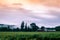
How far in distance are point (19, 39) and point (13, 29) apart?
7.18ft

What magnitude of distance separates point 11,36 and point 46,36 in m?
1.15

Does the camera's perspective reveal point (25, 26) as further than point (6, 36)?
Yes

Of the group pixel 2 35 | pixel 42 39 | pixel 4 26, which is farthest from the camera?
pixel 4 26

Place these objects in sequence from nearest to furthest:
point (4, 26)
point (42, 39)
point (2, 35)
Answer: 1. point (42, 39)
2. point (2, 35)
3. point (4, 26)

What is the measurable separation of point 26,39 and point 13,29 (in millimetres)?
2301

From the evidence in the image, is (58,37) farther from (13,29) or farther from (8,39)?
(13,29)

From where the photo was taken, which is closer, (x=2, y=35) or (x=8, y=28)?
(x=2, y=35)

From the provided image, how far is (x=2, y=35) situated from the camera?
27.3 ft

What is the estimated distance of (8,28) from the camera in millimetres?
9977

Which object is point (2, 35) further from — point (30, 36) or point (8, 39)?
point (30, 36)

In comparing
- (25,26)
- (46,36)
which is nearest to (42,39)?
(46,36)

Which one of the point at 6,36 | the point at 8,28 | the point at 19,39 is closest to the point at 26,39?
the point at 19,39

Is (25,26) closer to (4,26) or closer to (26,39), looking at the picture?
(4,26)

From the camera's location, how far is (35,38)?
7.91m
